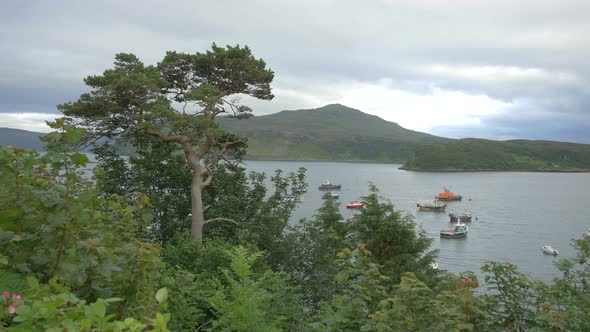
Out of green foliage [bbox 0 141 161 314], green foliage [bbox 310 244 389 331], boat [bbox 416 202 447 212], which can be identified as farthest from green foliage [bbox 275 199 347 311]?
boat [bbox 416 202 447 212]

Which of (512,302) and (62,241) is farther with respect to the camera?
(512,302)

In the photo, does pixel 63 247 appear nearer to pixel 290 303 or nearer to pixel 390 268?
pixel 290 303

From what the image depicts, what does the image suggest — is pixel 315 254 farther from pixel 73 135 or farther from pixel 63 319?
pixel 63 319

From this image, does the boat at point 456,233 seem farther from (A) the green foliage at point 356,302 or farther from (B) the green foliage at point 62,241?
(B) the green foliage at point 62,241

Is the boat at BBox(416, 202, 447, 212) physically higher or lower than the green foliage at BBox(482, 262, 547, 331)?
lower

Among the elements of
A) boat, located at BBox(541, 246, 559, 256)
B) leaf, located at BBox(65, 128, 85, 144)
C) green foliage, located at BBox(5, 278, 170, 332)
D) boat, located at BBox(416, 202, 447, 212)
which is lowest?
boat, located at BBox(416, 202, 447, 212)

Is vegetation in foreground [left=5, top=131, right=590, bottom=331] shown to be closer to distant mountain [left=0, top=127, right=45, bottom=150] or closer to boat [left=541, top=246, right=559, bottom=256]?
distant mountain [left=0, top=127, right=45, bottom=150]

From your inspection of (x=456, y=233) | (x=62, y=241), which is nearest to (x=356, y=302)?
(x=62, y=241)

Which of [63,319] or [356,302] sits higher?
[63,319]

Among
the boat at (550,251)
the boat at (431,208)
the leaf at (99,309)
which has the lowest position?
the boat at (431,208)

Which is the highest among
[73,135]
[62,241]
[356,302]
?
[73,135]

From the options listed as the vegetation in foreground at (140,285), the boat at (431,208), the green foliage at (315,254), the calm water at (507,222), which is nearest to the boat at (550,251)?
the calm water at (507,222)

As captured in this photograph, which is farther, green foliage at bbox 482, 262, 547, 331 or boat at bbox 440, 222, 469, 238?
boat at bbox 440, 222, 469, 238

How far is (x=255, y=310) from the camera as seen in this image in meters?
4.96
